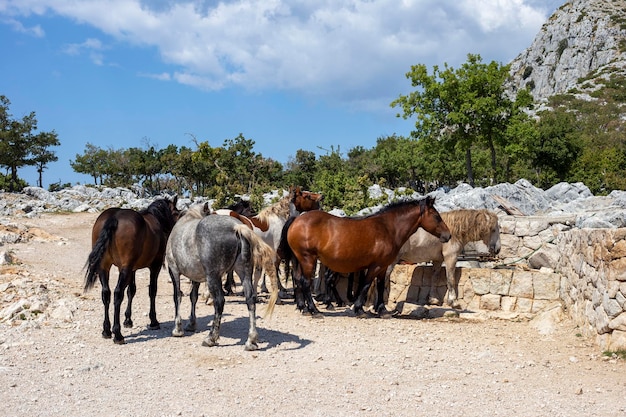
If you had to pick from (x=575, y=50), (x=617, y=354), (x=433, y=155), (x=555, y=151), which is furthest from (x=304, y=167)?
(x=575, y=50)

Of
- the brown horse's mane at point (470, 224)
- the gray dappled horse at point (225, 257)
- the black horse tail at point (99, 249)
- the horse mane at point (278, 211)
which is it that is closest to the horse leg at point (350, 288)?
the horse mane at point (278, 211)

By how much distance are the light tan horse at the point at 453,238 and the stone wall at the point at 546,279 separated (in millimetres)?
418

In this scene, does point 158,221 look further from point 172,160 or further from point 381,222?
point 172,160

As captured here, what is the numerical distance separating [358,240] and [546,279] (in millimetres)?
3698

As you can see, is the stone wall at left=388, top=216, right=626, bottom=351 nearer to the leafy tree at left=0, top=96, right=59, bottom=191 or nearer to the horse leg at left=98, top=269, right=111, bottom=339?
the horse leg at left=98, top=269, right=111, bottom=339

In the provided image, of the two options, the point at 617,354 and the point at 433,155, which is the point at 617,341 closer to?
the point at 617,354

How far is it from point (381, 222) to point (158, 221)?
13.7 feet

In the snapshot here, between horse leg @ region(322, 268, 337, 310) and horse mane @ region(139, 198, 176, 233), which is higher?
horse mane @ region(139, 198, 176, 233)

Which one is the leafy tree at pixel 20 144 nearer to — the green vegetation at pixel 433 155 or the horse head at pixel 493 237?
the green vegetation at pixel 433 155

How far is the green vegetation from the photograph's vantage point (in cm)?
3334

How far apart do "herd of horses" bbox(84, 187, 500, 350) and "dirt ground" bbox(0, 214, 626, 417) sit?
0.63 metres

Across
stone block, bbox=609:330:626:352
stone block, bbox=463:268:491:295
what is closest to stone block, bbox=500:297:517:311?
stone block, bbox=463:268:491:295

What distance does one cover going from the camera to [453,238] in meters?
10.5

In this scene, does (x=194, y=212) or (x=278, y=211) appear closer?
(x=194, y=212)
